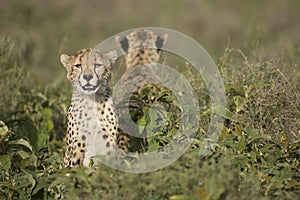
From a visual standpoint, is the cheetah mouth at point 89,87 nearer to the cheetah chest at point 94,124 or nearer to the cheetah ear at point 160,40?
the cheetah chest at point 94,124

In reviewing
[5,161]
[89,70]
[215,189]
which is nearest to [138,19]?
[89,70]

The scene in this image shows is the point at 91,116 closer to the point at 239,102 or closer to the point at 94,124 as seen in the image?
the point at 94,124

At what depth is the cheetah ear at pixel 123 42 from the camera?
619cm

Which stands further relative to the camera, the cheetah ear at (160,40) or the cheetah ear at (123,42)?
the cheetah ear at (160,40)

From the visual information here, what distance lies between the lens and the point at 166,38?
634cm

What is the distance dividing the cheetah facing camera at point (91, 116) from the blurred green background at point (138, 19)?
13.6ft

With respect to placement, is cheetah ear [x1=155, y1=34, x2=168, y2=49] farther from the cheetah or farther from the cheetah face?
the cheetah face

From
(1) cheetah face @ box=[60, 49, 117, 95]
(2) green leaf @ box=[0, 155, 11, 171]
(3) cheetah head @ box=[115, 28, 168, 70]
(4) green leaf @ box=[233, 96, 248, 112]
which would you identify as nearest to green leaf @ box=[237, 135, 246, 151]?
(4) green leaf @ box=[233, 96, 248, 112]

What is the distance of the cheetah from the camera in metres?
5.18

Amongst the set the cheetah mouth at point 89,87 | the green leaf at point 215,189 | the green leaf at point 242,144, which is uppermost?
the cheetah mouth at point 89,87

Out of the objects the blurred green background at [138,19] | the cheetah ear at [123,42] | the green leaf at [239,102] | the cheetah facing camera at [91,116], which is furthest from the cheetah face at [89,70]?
the blurred green background at [138,19]

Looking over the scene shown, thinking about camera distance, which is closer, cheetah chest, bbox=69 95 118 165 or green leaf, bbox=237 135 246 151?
green leaf, bbox=237 135 246 151

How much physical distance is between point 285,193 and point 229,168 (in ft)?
1.10

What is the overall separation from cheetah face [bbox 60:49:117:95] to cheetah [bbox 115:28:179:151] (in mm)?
444
